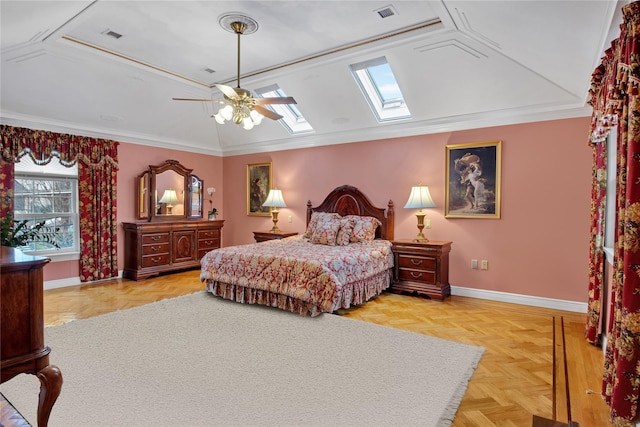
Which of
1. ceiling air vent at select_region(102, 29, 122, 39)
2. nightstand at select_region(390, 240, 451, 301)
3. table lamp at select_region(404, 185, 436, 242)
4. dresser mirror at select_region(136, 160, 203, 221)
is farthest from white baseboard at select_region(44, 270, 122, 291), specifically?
table lamp at select_region(404, 185, 436, 242)

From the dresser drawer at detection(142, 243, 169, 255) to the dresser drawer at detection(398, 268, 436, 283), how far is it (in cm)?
393

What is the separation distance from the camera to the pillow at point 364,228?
5.33m

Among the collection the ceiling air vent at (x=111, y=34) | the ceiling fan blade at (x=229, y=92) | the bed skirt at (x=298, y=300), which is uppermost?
the ceiling air vent at (x=111, y=34)

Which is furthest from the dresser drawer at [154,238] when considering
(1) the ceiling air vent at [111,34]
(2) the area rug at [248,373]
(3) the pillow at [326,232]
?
(1) the ceiling air vent at [111,34]

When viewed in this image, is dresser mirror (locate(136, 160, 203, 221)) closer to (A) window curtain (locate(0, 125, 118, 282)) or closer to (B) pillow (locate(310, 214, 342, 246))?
(A) window curtain (locate(0, 125, 118, 282))

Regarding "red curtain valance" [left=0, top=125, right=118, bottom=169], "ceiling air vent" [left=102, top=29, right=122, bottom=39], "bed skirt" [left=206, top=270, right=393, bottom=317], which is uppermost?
"ceiling air vent" [left=102, top=29, right=122, bottom=39]

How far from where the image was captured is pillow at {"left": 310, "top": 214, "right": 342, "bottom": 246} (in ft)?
17.0

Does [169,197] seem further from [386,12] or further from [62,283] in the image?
[386,12]

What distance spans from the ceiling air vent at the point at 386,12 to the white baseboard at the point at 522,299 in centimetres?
356

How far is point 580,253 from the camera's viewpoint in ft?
14.0

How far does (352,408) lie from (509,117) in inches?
162

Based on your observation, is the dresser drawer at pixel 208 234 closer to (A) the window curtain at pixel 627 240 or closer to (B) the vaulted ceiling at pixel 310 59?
(B) the vaulted ceiling at pixel 310 59

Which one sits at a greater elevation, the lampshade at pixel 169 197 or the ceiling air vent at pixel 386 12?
the ceiling air vent at pixel 386 12

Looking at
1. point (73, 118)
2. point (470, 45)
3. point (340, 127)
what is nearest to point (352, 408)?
point (470, 45)
